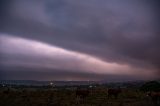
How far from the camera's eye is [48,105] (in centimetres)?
3497

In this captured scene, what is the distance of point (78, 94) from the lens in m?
45.0

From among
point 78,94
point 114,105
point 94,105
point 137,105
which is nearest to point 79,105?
point 94,105

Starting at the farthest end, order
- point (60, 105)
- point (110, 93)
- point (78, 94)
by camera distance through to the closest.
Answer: point (110, 93)
point (78, 94)
point (60, 105)

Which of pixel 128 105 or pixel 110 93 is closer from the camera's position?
pixel 128 105

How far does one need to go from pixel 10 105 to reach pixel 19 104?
1357mm

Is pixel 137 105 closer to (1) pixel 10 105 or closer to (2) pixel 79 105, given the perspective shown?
(2) pixel 79 105

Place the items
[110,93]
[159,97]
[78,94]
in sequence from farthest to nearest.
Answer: [110,93] → [78,94] → [159,97]

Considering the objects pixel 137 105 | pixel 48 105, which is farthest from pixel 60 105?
pixel 137 105

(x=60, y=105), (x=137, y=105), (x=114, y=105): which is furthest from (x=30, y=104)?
(x=137, y=105)

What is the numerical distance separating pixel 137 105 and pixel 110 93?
13274mm

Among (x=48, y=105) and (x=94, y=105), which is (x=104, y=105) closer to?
(x=94, y=105)

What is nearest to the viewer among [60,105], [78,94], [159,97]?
[60,105]

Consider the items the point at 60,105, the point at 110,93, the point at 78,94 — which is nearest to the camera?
the point at 60,105

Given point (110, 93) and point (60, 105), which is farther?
point (110, 93)
